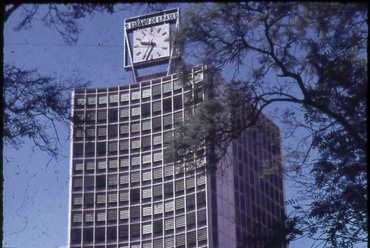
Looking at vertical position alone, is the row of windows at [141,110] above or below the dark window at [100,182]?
above

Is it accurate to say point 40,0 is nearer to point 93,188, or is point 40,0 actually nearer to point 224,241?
point 224,241

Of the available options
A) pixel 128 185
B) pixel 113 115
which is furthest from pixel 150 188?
pixel 113 115

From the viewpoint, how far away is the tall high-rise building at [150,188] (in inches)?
2638

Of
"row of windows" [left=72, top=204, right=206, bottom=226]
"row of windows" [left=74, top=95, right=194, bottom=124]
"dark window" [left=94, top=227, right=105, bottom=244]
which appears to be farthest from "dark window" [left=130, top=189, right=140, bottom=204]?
"row of windows" [left=74, top=95, right=194, bottom=124]

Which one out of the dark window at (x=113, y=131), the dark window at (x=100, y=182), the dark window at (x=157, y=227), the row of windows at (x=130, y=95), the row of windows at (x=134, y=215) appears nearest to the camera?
the row of windows at (x=134, y=215)

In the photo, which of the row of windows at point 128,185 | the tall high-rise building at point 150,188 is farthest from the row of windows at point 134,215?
the row of windows at point 128,185

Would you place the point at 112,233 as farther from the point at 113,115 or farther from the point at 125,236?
the point at 113,115

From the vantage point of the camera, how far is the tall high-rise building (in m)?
67.0

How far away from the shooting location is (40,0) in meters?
10.2

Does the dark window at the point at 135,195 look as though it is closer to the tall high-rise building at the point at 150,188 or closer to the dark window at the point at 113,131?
the tall high-rise building at the point at 150,188

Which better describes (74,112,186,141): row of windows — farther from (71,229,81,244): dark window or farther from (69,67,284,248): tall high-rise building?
(71,229,81,244): dark window

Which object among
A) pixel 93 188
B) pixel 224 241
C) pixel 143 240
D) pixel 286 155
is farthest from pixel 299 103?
pixel 93 188

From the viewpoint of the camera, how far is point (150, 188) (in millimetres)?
72500

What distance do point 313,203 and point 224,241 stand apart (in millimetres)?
53742
